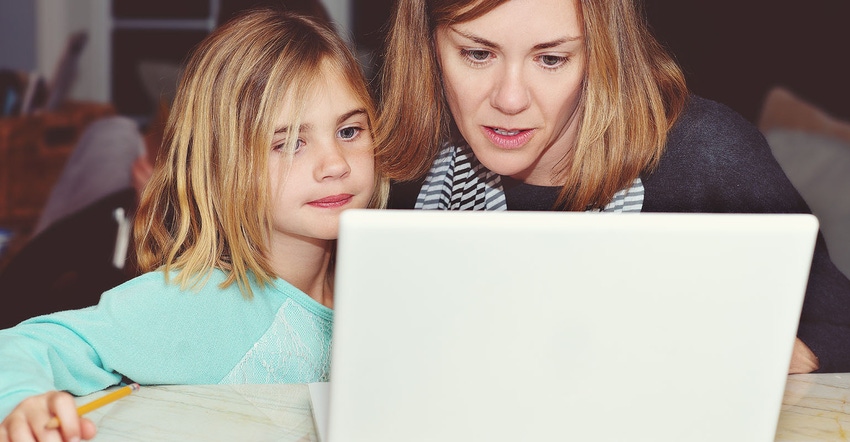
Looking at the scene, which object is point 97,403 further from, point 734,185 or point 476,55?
point 734,185

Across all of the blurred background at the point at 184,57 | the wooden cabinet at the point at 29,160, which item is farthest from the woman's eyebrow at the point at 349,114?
the wooden cabinet at the point at 29,160

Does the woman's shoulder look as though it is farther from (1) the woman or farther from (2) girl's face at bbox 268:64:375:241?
(2) girl's face at bbox 268:64:375:241

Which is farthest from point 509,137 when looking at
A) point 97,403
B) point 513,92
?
point 97,403

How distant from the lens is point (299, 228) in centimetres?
118

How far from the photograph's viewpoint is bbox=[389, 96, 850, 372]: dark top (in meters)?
1.24

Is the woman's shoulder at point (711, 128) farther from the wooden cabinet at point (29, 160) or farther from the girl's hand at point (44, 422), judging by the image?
the wooden cabinet at point (29, 160)

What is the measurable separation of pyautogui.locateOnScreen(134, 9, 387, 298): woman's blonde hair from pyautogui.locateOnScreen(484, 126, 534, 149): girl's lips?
0.56 feet

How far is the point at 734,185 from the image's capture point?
48.8 inches

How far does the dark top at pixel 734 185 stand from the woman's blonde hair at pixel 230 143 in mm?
Answer: 423

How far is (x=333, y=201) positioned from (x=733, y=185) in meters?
0.54

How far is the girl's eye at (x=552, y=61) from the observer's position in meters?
1.20

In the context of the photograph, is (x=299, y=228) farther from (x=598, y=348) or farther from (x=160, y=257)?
(x=598, y=348)

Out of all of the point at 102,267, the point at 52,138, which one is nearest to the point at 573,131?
the point at 102,267

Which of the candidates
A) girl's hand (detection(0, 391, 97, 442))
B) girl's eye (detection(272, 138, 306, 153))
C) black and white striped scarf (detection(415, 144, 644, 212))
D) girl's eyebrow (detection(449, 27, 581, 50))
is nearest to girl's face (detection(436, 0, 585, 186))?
girl's eyebrow (detection(449, 27, 581, 50))
